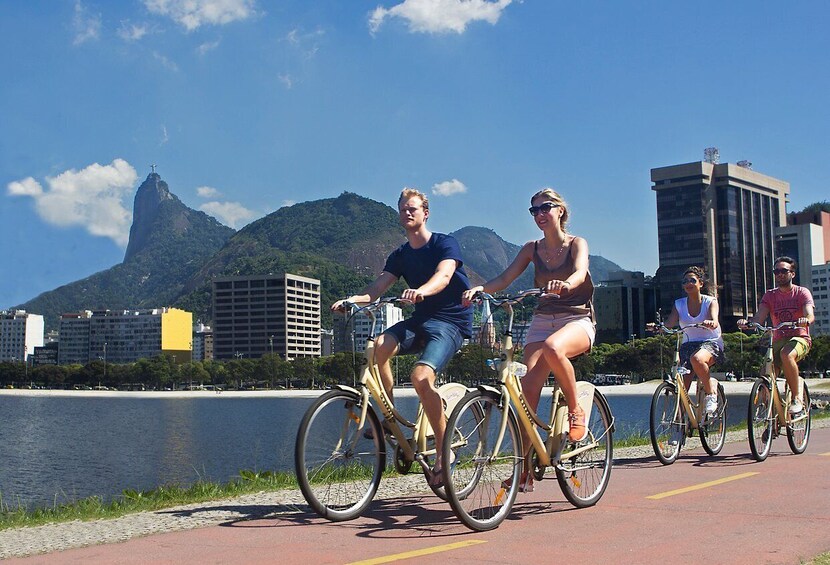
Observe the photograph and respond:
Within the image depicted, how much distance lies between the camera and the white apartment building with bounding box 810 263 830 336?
173625 millimetres

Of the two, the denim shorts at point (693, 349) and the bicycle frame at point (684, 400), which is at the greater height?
the denim shorts at point (693, 349)

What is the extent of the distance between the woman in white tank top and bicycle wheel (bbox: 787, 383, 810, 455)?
1.01m

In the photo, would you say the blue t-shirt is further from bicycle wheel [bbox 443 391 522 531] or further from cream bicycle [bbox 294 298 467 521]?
bicycle wheel [bbox 443 391 522 531]

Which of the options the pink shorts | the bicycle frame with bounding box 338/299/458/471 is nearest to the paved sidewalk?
the bicycle frame with bounding box 338/299/458/471

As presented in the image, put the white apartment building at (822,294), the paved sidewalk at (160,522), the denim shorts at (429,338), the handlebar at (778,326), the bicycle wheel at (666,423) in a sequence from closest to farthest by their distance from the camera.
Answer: the paved sidewalk at (160,522)
the denim shorts at (429,338)
the bicycle wheel at (666,423)
the handlebar at (778,326)
the white apartment building at (822,294)

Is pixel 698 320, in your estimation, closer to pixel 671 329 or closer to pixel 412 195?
pixel 671 329

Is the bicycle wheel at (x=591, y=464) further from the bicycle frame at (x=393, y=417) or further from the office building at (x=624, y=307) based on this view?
the office building at (x=624, y=307)

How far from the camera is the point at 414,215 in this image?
697 centimetres

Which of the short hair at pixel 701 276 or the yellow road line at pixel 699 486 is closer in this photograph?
the yellow road line at pixel 699 486

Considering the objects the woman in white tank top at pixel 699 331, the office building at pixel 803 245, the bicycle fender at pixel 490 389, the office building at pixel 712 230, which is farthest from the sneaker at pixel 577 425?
the office building at pixel 803 245

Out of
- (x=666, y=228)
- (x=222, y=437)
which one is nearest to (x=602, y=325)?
(x=666, y=228)

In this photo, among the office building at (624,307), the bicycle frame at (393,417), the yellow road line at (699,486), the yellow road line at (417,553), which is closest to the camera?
the yellow road line at (417,553)

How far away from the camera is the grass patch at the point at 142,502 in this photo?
6.90 metres

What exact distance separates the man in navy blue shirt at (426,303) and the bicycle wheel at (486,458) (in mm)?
244
